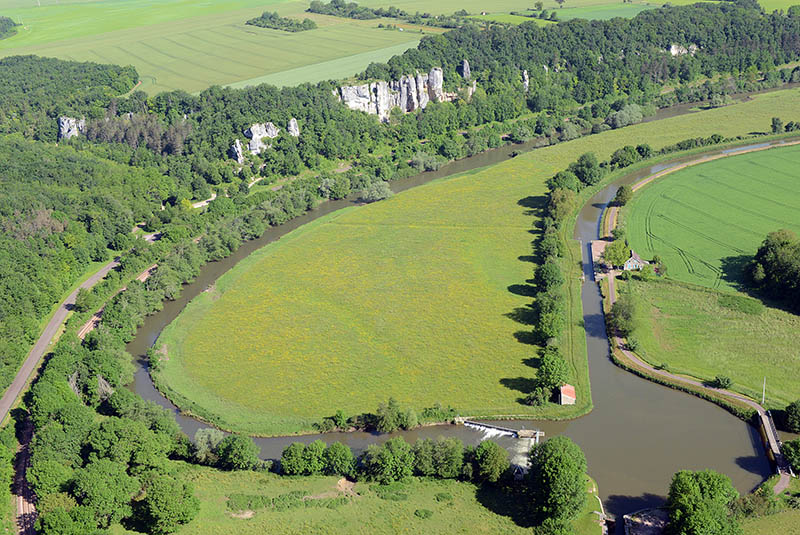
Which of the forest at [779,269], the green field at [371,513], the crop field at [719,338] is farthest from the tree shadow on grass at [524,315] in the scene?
the green field at [371,513]

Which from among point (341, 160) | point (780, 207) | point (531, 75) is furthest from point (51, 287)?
point (531, 75)

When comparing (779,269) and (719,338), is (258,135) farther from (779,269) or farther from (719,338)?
(779,269)

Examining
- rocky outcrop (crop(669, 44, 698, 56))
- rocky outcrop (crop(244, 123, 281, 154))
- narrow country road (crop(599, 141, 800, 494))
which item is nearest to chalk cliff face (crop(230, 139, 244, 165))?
rocky outcrop (crop(244, 123, 281, 154))

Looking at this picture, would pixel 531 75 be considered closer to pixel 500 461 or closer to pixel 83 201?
pixel 83 201

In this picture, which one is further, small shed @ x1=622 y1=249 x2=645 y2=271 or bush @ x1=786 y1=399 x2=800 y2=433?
small shed @ x1=622 y1=249 x2=645 y2=271

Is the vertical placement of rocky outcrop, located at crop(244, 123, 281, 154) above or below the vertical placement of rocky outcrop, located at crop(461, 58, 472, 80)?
below

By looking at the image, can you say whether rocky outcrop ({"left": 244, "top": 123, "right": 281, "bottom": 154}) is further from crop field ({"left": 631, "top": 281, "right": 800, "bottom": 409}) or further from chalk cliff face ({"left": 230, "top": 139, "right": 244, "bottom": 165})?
crop field ({"left": 631, "top": 281, "right": 800, "bottom": 409})
